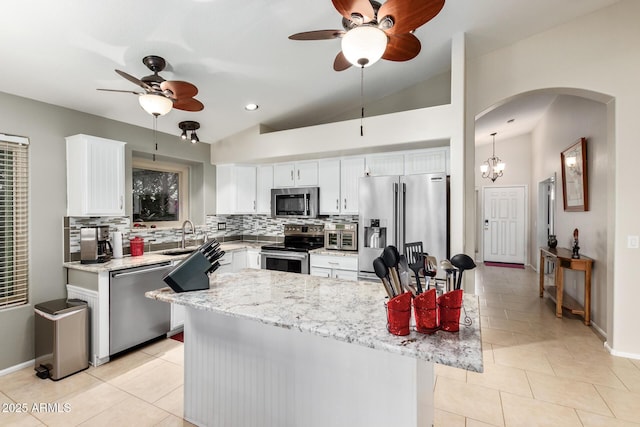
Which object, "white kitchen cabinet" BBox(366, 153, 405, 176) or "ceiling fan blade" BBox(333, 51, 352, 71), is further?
"white kitchen cabinet" BBox(366, 153, 405, 176)

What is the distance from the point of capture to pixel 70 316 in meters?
2.70

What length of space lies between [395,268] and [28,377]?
3382 mm

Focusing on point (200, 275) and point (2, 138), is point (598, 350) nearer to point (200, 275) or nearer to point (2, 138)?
point (200, 275)

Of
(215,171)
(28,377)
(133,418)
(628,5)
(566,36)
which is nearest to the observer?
(133,418)

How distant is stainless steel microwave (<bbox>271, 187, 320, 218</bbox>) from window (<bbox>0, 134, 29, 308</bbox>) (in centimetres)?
264

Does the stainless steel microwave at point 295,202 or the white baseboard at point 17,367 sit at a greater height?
the stainless steel microwave at point 295,202

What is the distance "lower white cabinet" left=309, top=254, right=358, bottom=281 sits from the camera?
12.2 feet

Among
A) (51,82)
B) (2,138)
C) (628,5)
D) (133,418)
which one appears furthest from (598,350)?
(2,138)

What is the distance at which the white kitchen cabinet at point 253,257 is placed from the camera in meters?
4.45

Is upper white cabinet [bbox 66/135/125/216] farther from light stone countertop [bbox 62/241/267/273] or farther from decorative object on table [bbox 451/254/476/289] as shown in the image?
decorative object on table [bbox 451/254/476/289]

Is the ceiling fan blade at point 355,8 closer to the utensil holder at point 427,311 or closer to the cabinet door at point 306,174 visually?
the utensil holder at point 427,311

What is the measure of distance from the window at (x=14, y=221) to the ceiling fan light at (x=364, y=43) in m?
3.12

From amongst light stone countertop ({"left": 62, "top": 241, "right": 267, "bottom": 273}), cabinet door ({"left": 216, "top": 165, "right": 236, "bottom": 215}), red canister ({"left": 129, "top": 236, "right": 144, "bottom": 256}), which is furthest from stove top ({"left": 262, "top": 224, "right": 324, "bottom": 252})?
red canister ({"left": 129, "top": 236, "right": 144, "bottom": 256})

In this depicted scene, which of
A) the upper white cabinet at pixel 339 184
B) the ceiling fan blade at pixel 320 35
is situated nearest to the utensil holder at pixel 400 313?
the ceiling fan blade at pixel 320 35
